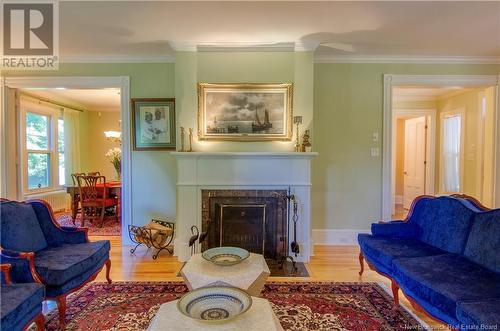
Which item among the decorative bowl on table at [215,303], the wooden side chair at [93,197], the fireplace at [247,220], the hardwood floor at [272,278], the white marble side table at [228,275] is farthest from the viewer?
the wooden side chair at [93,197]

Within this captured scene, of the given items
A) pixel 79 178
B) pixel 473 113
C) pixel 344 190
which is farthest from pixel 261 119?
pixel 473 113

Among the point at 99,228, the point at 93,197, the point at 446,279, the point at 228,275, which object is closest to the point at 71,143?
the point at 93,197

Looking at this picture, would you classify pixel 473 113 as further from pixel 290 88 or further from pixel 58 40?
pixel 58 40

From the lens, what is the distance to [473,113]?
17.4 feet

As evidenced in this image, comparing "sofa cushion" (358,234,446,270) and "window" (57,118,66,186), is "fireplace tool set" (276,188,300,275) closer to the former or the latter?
"sofa cushion" (358,234,446,270)

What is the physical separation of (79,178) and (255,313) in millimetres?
4856

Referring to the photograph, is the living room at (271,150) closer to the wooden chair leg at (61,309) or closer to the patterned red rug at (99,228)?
the wooden chair leg at (61,309)

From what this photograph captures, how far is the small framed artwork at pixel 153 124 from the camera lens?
402 centimetres

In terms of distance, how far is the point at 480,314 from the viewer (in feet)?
4.77

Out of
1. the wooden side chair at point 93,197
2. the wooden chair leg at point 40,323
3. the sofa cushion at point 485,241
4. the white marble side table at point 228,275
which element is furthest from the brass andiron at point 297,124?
the wooden side chair at point 93,197

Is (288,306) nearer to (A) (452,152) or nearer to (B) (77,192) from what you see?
(B) (77,192)

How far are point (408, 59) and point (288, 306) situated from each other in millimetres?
3571

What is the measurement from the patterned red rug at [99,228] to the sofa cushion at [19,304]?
2954mm

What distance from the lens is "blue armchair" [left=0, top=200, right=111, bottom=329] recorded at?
78.1 inches
